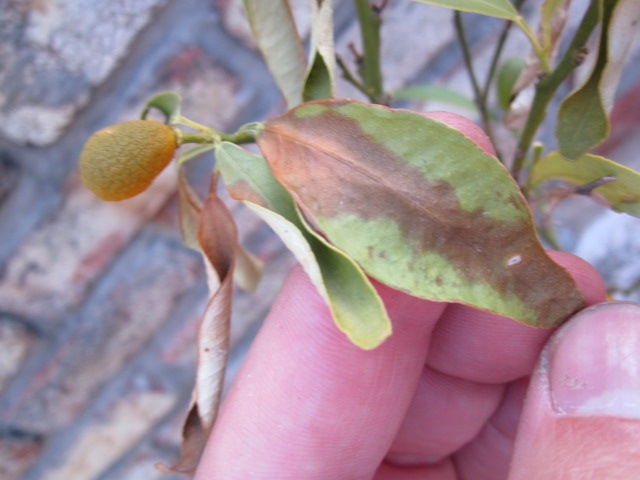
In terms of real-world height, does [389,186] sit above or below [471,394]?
above

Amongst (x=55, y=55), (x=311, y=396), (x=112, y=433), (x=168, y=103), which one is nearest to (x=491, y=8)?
(x=168, y=103)

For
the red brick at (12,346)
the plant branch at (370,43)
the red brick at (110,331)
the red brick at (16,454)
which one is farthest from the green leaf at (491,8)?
the red brick at (16,454)

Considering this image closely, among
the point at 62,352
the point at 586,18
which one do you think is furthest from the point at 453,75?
the point at 62,352

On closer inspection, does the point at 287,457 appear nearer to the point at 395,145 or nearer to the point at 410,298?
the point at 410,298

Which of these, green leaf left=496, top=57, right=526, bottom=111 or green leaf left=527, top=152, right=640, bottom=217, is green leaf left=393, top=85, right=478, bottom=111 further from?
green leaf left=527, top=152, right=640, bottom=217

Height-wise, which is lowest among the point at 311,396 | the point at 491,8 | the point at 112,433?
the point at 112,433

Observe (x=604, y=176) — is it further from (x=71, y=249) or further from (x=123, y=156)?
(x=71, y=249)

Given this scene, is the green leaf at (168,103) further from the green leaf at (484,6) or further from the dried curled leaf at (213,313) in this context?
the green leaf at (484,6)
